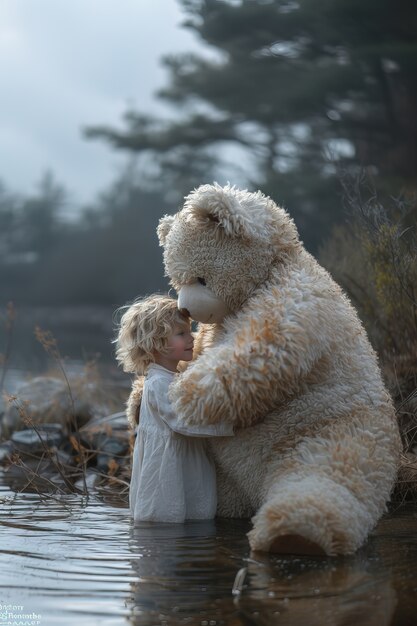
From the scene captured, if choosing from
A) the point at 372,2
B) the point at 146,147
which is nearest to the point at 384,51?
the point at 372,2

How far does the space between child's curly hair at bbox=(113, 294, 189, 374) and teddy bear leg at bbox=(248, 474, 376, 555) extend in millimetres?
983

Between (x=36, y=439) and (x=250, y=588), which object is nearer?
(x=250, y=588)

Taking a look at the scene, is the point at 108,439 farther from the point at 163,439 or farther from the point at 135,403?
the point at 163,439

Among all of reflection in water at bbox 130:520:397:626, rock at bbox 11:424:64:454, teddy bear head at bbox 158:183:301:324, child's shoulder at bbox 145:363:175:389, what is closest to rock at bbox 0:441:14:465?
rock at bbox 11:424:64:454

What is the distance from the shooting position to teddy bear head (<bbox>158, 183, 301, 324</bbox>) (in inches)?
150

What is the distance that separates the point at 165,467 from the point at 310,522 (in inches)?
34.2

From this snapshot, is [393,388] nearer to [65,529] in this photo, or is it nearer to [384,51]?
[65,529]

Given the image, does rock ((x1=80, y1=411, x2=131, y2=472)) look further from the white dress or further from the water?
the water

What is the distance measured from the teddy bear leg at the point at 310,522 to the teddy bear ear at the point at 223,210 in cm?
109

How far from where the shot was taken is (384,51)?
16.3 meters

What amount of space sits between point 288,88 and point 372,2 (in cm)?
283

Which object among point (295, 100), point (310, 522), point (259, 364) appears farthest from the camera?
point (295, 100)

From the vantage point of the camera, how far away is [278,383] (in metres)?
3.58

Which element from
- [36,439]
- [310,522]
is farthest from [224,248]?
[36,439]
